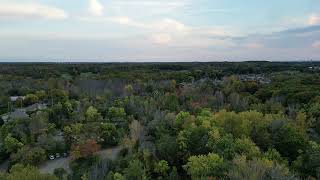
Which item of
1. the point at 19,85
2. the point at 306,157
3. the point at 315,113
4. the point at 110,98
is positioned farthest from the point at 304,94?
the point at 19,85

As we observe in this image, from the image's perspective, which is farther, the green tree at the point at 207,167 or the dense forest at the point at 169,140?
the dense forest at the point at 169,140

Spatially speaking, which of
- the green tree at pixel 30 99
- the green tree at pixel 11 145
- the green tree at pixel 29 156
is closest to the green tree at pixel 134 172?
the green tree at pixel 29 156

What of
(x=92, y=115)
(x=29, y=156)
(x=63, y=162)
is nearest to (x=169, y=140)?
(x=63, y=162)

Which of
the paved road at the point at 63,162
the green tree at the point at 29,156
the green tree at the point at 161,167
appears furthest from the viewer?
the green tree at the point at 29,156

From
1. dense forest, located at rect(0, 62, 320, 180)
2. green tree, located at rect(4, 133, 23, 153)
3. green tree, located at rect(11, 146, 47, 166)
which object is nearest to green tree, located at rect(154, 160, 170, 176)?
dense forest, located at rect(0, 62, 320, 180)

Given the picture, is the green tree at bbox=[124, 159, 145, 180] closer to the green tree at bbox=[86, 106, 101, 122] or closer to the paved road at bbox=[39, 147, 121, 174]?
the paved road at bbox=[39, 147, 121, 174]

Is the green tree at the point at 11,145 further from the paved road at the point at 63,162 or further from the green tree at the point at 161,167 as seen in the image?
the green tree at the point at 161,167

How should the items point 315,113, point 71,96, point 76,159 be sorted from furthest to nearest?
point 71,96 → point 315,113 → point 76,159

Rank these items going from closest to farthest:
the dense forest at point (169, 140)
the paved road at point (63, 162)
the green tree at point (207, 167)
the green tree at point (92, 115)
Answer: the green tree at point (207, 167) < the dense forest at point (169, 140) < the paved road at point (63, 162) < the green tree at point (92, 115)

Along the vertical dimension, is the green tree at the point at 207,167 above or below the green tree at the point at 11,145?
above

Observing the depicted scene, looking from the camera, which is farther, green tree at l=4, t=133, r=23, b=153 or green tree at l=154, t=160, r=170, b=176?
green tree at l=4, t=133, r=23, b=153

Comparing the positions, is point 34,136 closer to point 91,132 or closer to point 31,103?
point 91,132
